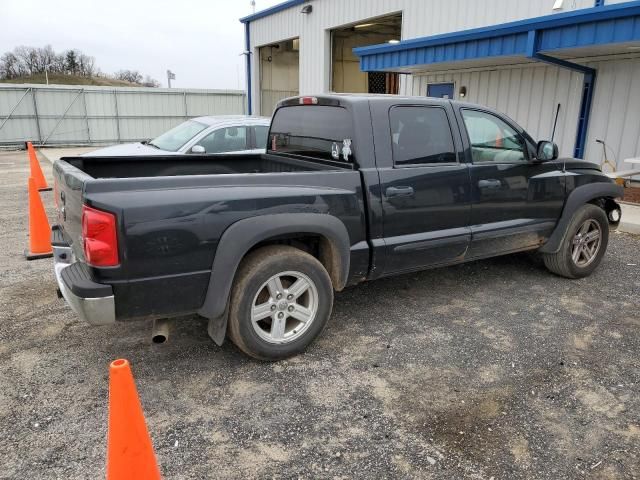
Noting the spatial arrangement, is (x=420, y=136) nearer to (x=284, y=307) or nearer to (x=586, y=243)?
(x=284, y=307)

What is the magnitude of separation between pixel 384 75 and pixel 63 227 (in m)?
16.6

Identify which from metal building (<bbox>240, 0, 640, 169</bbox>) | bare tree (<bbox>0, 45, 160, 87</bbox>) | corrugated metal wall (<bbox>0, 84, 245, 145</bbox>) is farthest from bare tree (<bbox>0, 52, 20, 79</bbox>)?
metal building (<bbox>240, 0, 640, 169</bbox>)

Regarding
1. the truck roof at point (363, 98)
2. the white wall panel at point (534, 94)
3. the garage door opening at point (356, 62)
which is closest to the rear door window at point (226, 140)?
the truck roof at point (363, 98)

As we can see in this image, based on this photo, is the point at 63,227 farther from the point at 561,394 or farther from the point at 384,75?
the point at 384,75

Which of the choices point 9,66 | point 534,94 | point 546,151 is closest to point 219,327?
point 546,151

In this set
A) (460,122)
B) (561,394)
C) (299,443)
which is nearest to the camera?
(299,443)

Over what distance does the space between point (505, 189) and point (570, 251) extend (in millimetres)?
1239

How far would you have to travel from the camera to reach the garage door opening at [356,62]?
1775 centimetres

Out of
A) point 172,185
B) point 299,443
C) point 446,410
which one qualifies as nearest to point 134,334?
point 172,185

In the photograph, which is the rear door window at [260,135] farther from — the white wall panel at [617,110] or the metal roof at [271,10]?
the metal roof at [271,10]

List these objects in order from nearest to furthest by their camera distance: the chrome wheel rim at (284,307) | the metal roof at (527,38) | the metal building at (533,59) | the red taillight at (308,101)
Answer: the chrome wheel rim at (284,307) → the red taillight at (308,101) → the metal roof at (527,38) → the metal building at (533,59)

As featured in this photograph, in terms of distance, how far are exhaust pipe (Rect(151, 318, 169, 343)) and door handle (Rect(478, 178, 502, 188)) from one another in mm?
2805

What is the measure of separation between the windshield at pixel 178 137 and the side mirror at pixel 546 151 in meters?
5.74

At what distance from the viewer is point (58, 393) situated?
318 centimetres
